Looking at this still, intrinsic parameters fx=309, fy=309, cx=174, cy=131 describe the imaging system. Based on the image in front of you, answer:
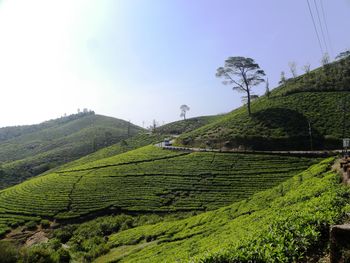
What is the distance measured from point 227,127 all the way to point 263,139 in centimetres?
1354

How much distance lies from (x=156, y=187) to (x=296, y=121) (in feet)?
111

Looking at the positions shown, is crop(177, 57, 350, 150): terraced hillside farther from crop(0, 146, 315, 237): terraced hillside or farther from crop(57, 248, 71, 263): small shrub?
crop(57, 248, 71, 263): small shrub

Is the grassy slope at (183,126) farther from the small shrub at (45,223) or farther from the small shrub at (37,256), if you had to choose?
the small shrub at (37,256)

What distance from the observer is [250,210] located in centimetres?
3083

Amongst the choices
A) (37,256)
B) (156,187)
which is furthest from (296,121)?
(37,256)

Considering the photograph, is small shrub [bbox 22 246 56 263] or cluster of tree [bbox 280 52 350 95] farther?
cluster of tree [bbox 280 52 350 95]

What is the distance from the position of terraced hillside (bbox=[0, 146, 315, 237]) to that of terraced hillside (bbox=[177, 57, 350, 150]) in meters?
7.64

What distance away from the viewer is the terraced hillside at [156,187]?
4612 centimetres

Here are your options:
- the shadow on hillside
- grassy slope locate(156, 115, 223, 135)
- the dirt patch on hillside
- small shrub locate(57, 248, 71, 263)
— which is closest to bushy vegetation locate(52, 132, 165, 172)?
grassy slope locate(156, 115, 223, 135)

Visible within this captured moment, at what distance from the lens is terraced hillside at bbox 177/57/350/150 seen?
59156 millimetres

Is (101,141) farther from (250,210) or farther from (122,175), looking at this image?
(250,210)

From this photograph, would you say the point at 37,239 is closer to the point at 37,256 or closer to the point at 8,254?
the point at 8,254

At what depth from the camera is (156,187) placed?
52.1 metres

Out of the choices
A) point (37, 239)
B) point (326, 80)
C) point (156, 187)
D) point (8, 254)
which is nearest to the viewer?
point (8, 254)
